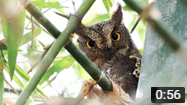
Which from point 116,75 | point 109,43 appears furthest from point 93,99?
point 109,43

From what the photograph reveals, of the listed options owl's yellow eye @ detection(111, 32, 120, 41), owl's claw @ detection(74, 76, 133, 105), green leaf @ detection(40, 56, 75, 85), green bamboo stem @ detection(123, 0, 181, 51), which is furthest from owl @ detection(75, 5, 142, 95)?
green bamboo stem @ detection(123, 0, 181, 51)

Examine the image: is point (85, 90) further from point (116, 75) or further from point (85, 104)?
point (116, 75)

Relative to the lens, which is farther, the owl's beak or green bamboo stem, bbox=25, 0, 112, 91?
the owl's beak

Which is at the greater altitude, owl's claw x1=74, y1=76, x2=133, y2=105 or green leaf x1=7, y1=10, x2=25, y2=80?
green leaf x1=7, y1=10, x2=25, y2=80

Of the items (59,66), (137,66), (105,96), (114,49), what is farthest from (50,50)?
(114,49)
